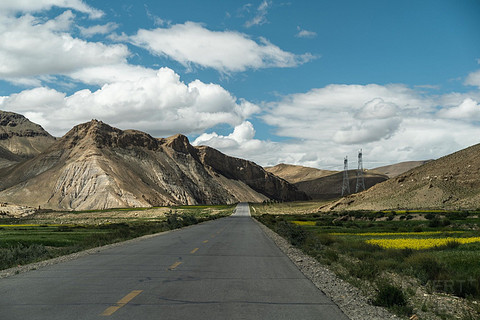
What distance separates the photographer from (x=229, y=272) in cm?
1148

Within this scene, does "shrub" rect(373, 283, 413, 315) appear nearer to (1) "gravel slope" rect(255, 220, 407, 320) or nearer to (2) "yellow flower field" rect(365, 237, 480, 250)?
(1) "gravel slope" rect(255, 220, 407, 320)

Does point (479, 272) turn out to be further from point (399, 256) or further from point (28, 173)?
point (28, 173)

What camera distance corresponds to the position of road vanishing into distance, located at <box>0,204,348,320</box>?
695cm

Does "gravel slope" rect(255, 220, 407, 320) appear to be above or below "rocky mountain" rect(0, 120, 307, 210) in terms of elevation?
below

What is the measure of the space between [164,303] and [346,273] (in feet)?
20.2

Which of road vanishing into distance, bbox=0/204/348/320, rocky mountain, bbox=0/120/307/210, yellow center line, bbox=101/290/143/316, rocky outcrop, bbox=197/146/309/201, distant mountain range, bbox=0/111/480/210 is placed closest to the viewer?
yellow center line, bbox=101/290/143/316

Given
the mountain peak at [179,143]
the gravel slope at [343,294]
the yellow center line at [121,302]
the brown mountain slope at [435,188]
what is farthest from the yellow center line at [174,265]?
the mountain peak at [179,143]

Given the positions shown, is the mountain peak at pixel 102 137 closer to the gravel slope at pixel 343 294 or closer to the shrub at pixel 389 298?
the gravel slope at pixel 343 294

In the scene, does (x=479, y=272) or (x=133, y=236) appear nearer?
(x=479, y=272)

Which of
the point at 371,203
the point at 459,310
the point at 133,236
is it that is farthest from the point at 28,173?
the point at 459,310

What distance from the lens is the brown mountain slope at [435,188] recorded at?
68.9 m

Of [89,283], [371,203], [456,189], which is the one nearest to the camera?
[89,283]

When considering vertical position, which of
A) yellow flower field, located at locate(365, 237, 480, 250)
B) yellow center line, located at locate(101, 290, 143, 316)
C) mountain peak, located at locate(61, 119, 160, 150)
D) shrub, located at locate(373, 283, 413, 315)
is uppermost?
mountain peak, located at locate(61, 119, 160, 150)

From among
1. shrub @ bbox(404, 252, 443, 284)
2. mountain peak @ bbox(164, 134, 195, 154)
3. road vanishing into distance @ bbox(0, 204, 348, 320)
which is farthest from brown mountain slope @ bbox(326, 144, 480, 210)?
mountain peak @ bbox(164, 134, 195, 154)
